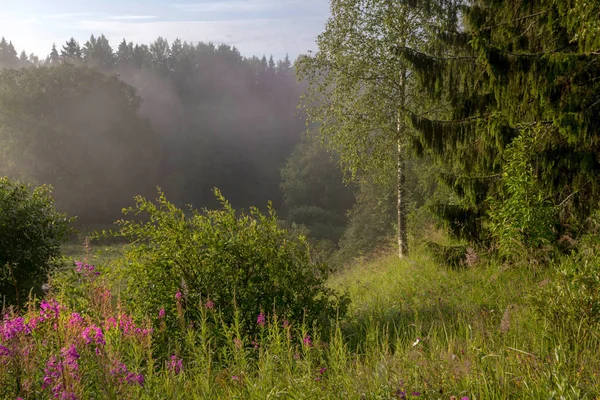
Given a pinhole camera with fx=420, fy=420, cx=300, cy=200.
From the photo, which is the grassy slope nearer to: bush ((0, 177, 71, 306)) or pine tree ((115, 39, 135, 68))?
bush ((0, 177, 71, 306))

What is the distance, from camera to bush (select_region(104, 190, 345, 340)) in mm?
5160

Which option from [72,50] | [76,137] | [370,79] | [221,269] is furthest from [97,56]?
[221,269]

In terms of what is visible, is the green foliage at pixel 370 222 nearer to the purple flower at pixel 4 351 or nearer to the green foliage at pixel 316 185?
the green foliage at pixel 316 185

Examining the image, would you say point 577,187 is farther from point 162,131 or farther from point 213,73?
point 213,73

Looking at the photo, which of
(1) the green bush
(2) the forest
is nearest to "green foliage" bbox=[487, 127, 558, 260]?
(2) the forest

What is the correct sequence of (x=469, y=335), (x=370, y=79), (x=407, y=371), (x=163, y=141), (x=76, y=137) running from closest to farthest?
(x=407, y=371) → (x=469, y=335) → (x=370, y=79) → (x=76, y=137) → (x=163, y=141)

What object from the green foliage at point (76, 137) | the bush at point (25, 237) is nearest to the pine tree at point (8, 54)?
the green foliage at point (76, 137)

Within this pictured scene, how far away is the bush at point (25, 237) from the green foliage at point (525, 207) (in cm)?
911

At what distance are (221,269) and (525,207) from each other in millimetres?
4425

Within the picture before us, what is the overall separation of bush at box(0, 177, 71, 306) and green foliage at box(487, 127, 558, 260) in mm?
9114

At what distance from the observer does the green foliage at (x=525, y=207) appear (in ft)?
20.2

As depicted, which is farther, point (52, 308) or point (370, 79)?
point (370, 79)

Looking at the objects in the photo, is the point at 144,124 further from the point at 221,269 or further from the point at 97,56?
the point at 221,269

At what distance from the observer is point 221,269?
5.33 m
